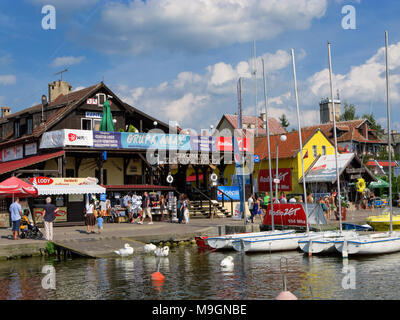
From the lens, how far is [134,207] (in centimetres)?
3116

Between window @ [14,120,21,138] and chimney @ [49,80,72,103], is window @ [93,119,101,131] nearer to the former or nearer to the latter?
window @ [14,120,21,138]

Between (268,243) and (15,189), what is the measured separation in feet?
41.6

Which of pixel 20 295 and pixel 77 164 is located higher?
pixel 77 164

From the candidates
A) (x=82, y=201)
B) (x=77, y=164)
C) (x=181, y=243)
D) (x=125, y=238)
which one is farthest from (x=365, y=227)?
(x=77, y=164)

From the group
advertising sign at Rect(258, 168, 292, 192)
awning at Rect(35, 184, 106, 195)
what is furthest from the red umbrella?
advertising sign at Rect(258, 168, 292, 192)

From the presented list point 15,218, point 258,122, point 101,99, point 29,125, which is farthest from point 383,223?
point 258,122

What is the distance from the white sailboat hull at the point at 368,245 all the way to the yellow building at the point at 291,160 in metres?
23.8

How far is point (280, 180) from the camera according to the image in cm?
4731

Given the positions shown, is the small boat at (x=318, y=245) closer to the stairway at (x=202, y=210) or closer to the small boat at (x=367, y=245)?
the small boat at (x=367, y=245)

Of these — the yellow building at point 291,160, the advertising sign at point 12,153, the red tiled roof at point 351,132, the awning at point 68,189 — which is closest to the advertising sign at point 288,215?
the awning at point 68,189

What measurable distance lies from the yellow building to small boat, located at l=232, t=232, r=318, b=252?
22376 millimetres

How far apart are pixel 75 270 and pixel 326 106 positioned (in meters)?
59.5

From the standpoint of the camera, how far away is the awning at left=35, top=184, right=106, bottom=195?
26531 millimetres
